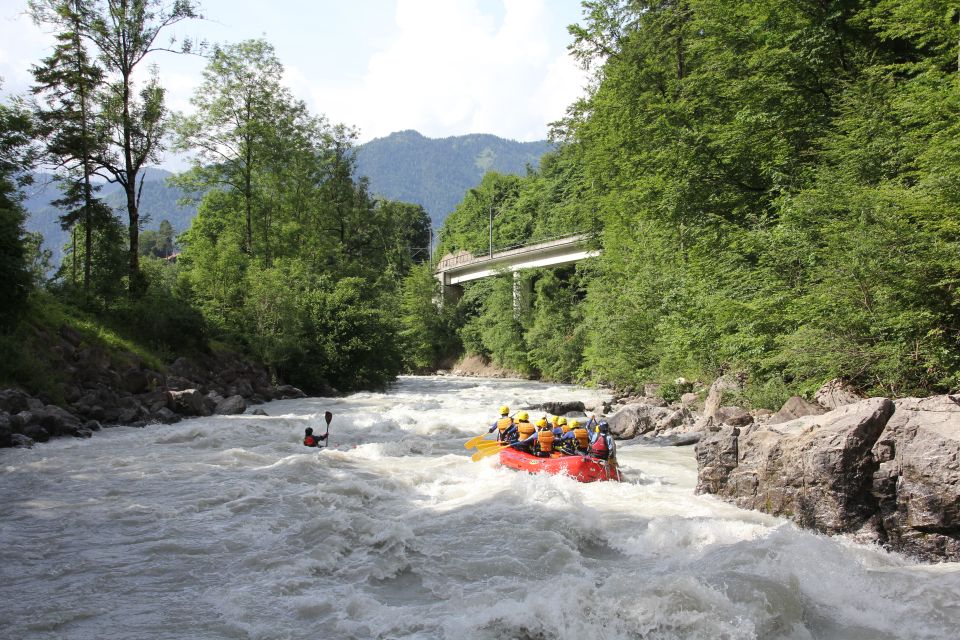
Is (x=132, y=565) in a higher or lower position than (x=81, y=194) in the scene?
lower

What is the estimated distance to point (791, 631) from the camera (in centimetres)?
484

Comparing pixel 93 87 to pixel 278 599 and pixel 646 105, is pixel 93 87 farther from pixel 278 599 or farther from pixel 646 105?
pixel 278 599

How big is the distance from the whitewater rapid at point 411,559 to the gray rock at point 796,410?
1748 millimetres

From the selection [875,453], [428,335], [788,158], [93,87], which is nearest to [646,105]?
[788,158]

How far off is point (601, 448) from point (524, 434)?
187 cm

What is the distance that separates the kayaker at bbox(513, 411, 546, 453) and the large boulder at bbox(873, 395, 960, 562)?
5387 millimetres

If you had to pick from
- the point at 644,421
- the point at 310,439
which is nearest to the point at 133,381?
the point at 310,439

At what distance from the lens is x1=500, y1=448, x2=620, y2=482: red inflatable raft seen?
9.69 meters

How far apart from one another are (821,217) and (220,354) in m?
19.7

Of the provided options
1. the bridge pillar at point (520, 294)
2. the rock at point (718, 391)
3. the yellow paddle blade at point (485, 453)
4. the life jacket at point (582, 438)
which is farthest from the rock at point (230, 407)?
the bridge pillar at point (520, 294)

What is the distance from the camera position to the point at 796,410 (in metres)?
10.4

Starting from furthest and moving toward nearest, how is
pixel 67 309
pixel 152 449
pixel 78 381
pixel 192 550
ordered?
pixel 67 309 → pixel 78 381 → pixel 152 449 → pixel 192 550

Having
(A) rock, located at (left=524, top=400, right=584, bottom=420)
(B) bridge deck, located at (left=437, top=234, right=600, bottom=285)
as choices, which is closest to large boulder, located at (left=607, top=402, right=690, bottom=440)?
(A) rock, located at (left=524, top=400, right=584, bottom=420)

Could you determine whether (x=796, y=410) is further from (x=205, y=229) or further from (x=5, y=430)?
(x=205, y=229)
